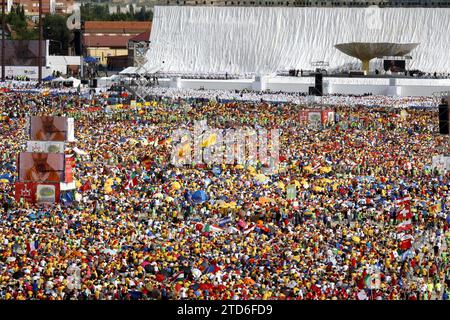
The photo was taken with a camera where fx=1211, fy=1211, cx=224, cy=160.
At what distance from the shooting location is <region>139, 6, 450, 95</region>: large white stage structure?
3044 inches

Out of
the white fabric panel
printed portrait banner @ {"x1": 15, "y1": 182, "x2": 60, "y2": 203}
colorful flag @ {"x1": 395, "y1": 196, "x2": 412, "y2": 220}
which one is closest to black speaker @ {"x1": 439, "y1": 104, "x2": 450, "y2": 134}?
colorful flag @ {"x1": 395, "y1": 196, "x2": 412, "y2": 220}

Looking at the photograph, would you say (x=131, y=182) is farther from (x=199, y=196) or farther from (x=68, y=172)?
(x=199, y=196)

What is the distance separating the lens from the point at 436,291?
61.7 feet

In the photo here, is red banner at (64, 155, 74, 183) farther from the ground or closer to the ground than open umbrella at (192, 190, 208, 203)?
farther from the ground

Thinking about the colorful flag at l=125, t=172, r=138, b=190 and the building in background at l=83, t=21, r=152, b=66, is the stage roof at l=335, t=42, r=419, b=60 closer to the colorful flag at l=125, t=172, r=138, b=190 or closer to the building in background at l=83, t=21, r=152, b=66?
the building in background at l=83, t=21, r=152, b=66

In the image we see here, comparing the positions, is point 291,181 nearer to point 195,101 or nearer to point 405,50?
point 195,101

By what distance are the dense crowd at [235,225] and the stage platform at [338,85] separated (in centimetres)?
1985

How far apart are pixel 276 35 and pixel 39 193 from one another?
5421 cm

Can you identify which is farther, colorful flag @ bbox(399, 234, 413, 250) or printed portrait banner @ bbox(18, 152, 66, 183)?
printed portrait banner @ bbox(18, 152, 66, 183)

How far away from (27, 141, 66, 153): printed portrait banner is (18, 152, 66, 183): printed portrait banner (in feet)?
8.99

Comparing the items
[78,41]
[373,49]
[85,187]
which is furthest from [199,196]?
[78,41]

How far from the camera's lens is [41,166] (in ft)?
89.4

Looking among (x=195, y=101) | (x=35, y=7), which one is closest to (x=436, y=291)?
(x=195, y=101)
